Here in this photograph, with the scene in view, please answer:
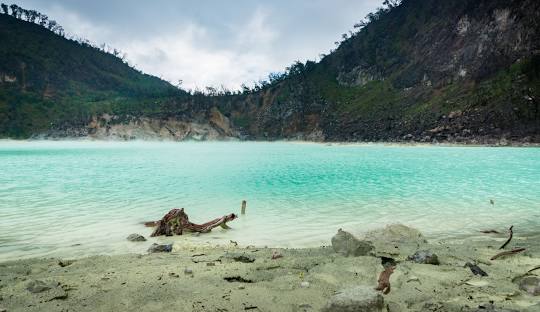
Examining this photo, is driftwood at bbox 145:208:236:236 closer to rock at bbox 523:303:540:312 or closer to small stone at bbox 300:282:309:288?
small stone at bbox 300:282:309:288

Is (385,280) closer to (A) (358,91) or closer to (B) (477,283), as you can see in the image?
(B) (477,283)

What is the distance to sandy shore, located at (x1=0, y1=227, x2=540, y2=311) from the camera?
4848mm

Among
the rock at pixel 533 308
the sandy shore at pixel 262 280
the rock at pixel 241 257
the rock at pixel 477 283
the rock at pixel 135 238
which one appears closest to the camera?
the rock at pixel 533 308

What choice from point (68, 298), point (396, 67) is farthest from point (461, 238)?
point (396, 67)

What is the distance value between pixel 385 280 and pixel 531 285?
1946mm

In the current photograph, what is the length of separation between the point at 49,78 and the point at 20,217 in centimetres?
15832

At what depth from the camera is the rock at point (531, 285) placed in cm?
492

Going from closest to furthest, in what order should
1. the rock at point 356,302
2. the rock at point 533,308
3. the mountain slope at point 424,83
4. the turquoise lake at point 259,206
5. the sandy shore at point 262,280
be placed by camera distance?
1. the rock at point 356,302
2. the rock at point 533,308
3. the sandy shore at point 262,280
4. the turquoise lake at point 259,206
5. the mountain slope at point 424,83

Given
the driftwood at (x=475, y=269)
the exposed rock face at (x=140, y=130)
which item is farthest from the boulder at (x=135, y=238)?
the exposed rock face at (x=140, y=130)

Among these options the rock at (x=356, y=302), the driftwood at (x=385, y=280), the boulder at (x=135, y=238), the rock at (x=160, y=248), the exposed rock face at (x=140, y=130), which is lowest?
the boulder at (x=135, y=238)

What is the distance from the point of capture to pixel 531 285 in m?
5.09

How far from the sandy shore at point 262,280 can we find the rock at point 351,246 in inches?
5.8

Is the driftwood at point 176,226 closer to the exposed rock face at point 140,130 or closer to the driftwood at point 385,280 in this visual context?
the driftwood at point 385,280

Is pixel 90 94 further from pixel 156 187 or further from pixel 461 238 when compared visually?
pixel 461 238
